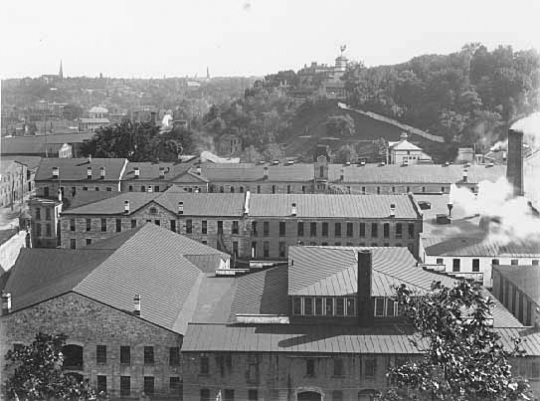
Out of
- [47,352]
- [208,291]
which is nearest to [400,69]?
[208,291]

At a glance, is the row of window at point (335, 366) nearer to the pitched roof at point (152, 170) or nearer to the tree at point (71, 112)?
the pitched roof at point (152, 170)

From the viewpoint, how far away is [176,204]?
38531 mm

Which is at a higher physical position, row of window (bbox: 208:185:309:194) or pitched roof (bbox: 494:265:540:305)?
row of window (bbox: 208:185:309:194)

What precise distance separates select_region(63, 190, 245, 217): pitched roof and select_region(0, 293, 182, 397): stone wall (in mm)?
15868

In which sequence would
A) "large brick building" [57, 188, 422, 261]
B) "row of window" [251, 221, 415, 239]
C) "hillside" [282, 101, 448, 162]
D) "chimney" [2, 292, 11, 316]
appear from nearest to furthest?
"chimney" [2, 292, 11, 316] < "row of window" [251, 221, 415, 239] < "large brick building" [57, 188, 422, 261] < "hillside" [282, 101, 448, 162]

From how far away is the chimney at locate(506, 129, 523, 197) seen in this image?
4003cm

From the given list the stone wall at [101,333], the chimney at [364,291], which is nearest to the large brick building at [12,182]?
the stone wall at [101,333]

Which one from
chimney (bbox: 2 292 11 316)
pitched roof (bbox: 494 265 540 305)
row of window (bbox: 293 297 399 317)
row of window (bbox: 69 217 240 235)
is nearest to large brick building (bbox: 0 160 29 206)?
row of window (bbox: 69 217 240 235)

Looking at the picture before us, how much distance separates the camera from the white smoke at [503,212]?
33406mm

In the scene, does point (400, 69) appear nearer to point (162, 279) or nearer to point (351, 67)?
point (351, 67)

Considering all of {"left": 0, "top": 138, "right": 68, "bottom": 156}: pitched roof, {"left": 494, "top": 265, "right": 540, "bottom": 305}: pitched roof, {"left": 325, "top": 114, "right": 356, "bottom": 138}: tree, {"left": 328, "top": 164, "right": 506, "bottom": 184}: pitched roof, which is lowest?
{"left": 494, "top": 265, "right": 540, "bottom": 305}: pitched roof

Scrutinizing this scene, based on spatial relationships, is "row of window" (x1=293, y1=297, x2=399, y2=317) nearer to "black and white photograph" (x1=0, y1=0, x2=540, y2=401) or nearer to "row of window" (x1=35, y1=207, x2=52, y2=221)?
"black and white photograph" (x1=0, y1=0, x2=540, y2=401)

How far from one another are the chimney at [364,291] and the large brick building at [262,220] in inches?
567

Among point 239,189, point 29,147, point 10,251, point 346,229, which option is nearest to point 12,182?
point 239,189
